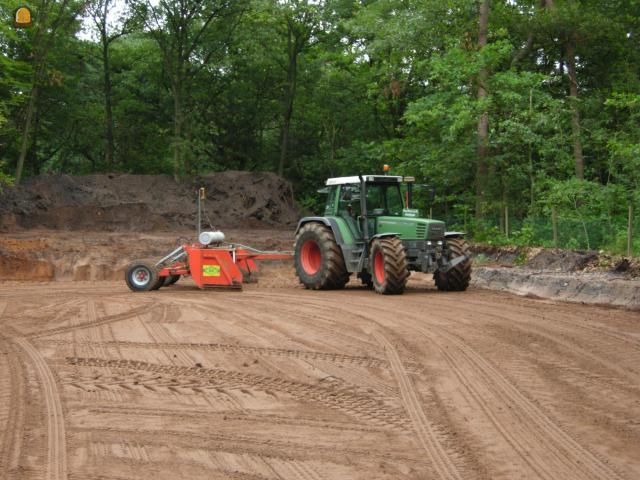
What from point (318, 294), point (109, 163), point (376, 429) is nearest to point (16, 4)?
point (109, 163)

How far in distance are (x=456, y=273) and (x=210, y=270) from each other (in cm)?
492

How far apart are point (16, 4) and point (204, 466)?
24.2m

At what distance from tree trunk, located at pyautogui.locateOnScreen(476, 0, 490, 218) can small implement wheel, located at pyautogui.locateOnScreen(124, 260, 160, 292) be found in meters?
11.1

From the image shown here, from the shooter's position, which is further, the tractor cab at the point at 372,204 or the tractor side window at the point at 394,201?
the tractor side window at the point at 394,201

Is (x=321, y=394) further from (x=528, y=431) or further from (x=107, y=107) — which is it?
(x=107, y=107)

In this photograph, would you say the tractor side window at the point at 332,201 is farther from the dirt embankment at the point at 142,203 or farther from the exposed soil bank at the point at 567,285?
the dirt embankment at the point at 142,203

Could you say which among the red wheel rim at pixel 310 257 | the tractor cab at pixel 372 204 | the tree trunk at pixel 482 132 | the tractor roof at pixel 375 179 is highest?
the tree trunk at pixel 482 132

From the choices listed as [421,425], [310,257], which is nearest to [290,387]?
[421,425]

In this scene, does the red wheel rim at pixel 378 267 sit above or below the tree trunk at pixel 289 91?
below

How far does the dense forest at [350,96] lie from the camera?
2341 centimetres

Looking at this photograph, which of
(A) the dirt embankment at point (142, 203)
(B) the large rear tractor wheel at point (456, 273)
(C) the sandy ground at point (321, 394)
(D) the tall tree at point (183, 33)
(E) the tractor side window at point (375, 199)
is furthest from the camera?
(D) the tall tree at point (183, 33)

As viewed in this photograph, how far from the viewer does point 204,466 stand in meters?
5.17

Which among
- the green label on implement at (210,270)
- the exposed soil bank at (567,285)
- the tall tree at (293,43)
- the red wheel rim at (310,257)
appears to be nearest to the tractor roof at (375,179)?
the red wheel rim at (310,257)

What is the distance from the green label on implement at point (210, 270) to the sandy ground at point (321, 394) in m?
3.76
